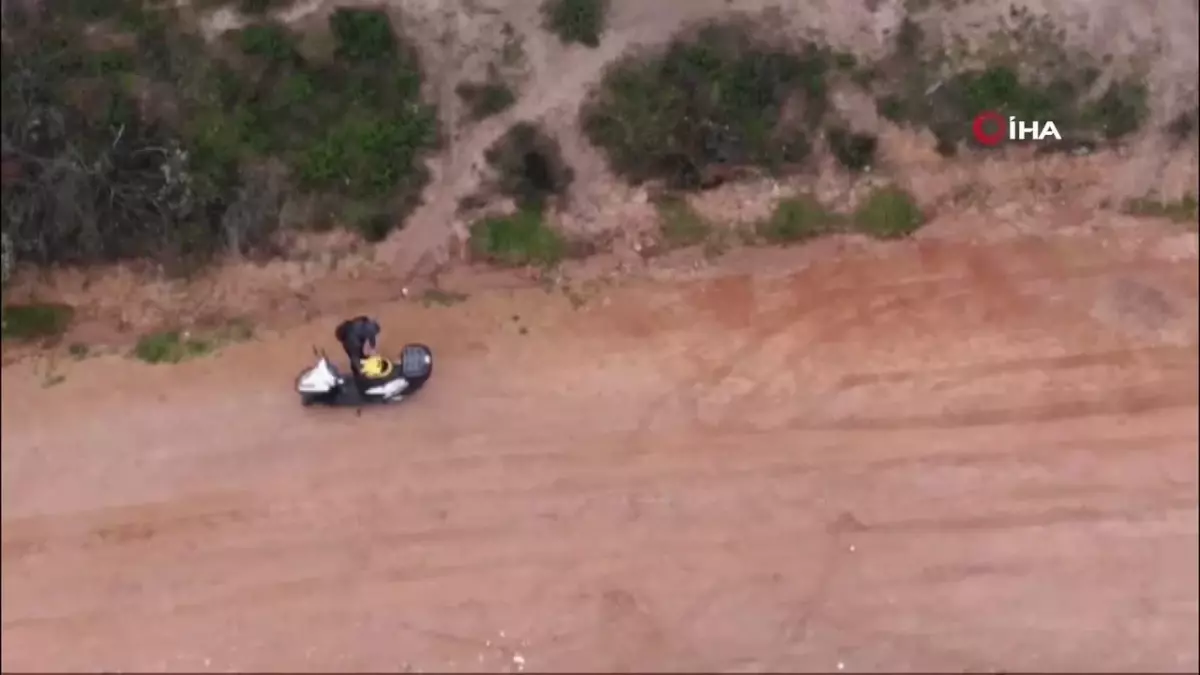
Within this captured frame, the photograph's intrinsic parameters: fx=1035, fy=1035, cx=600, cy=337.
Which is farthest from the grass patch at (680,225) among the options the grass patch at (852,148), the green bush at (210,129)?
the green bush at (210,129)

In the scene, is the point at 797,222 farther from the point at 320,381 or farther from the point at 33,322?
the point at 33,322

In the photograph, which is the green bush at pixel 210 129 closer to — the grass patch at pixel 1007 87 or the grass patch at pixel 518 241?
the grass patch at pixel 518 241

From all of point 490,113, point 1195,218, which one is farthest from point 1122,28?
point 490,113

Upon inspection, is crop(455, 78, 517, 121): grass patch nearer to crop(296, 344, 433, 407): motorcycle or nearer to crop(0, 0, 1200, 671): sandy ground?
crop(0, 0, 1200, 671): sandy ground

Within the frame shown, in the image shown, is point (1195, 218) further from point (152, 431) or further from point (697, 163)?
point (152, 431)

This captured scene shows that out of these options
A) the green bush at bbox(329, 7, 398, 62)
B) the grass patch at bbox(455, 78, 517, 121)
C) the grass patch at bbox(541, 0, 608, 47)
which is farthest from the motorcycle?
the grass patch at bbox(541, 0, 608, 47)

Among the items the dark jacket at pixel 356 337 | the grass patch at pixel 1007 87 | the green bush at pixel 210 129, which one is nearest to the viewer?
the dark jacket at pixel 356 337

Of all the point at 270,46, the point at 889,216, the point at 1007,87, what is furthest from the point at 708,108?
the point at 270,46
